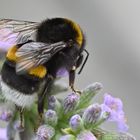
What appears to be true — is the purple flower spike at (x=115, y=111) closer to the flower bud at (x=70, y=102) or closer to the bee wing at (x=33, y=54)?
the flower bud at (x=70, y=102)

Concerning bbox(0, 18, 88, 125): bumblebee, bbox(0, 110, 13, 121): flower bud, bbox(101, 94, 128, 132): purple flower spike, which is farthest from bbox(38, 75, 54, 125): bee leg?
bbox(101, 94, 128, 132): purple flower spike

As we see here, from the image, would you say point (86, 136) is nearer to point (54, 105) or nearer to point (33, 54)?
point (54, 105)

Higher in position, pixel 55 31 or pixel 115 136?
pixel 55 31

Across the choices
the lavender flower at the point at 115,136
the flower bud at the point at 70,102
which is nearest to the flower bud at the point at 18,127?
the flower bud at the point at 70,102

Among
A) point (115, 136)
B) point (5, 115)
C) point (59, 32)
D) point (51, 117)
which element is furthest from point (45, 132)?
point (59, 32)

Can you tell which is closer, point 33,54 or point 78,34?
point 33,54
